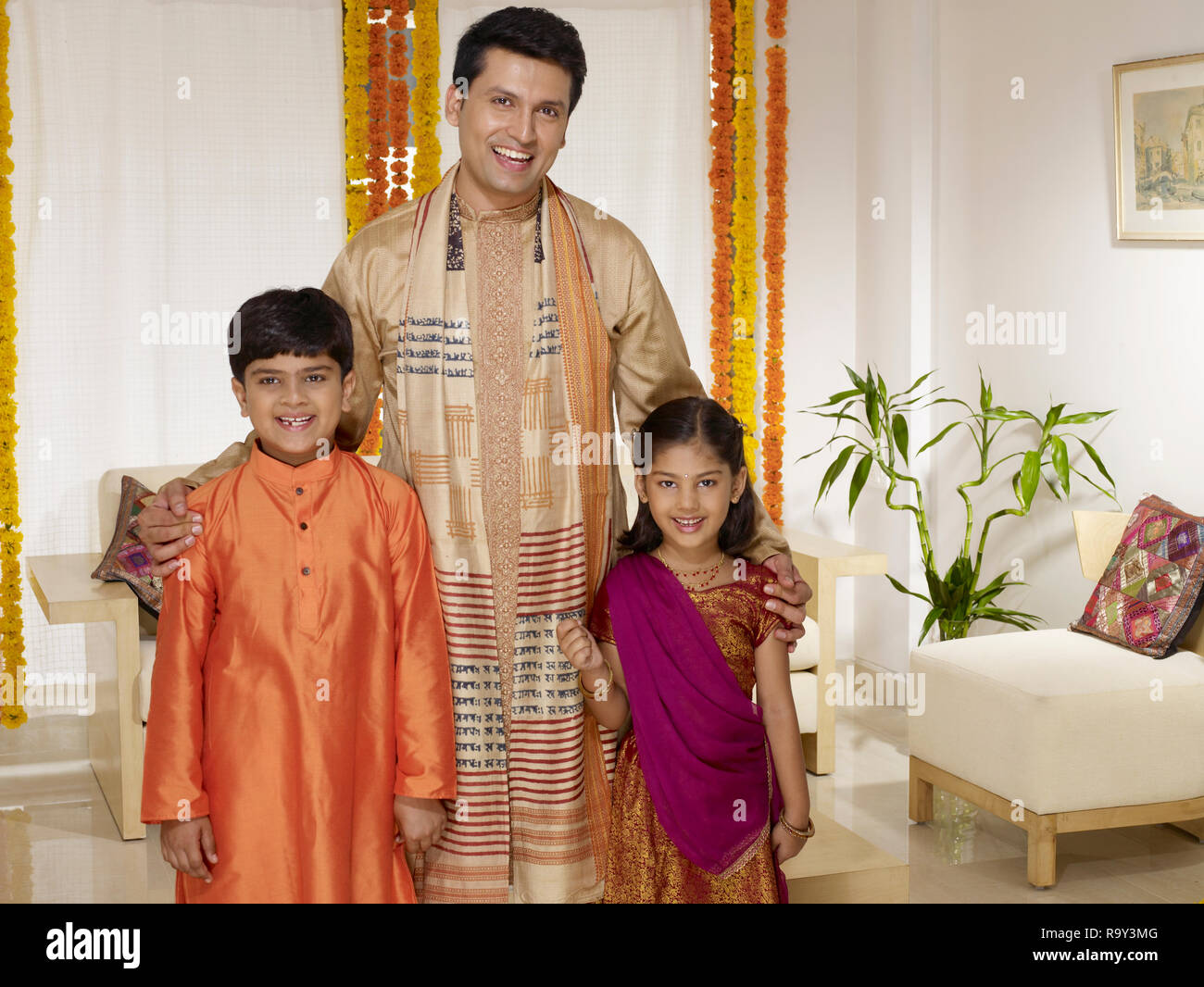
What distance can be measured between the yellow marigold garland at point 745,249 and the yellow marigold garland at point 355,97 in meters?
1.45

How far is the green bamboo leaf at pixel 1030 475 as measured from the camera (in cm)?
382

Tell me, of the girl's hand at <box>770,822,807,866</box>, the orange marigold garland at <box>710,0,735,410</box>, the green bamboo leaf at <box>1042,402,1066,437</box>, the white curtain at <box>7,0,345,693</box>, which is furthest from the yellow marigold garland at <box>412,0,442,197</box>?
the girl's hand at <box>770,822,807,866</box>

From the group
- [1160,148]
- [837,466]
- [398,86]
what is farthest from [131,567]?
[1160,148]

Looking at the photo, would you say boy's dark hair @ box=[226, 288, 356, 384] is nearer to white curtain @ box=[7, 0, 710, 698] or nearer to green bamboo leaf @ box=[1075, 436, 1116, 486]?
green bamboo leaf @ box=[1075, 436, 1116, 486]

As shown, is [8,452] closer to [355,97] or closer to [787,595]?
[355,97]

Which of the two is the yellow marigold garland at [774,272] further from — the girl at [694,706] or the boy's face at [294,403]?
the boy's face at [294,403]

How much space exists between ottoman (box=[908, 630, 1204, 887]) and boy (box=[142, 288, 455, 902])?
5.91 feet

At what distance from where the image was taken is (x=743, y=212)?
4980 mm

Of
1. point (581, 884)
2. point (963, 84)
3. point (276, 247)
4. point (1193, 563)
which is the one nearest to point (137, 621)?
point (276, 247)

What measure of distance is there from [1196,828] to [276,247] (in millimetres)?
3470

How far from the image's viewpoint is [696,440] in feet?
6.34

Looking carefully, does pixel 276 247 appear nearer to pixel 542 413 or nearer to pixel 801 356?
pixel 801 356

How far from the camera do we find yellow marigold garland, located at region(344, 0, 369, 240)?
4457mm

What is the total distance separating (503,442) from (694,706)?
0.50 metres
